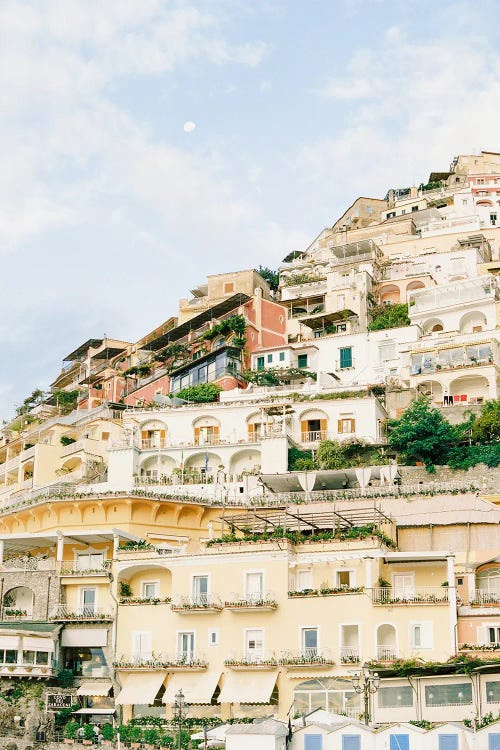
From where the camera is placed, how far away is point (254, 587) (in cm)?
3962

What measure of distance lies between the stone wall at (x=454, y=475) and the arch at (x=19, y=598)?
18909 mm

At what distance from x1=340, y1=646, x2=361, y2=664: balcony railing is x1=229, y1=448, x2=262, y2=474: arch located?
21991mm

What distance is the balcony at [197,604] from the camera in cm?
3931

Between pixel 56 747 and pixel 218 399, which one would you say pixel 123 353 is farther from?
pixel 56 747

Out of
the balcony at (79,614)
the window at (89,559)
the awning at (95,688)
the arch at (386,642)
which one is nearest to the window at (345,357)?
the window at (89,559)

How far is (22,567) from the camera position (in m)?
45.3

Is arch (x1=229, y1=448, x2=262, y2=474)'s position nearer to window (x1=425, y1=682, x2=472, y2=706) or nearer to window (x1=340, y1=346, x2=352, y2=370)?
window (x1=340, y1=346, x2=352, y2=370)

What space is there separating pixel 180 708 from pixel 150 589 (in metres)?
8.41

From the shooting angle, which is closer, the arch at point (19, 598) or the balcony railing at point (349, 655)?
the balcony railing at point (349, 655)

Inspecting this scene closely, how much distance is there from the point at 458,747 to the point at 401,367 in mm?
34866

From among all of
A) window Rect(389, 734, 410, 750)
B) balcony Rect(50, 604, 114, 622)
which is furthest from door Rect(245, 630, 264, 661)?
window Rect(389, 734, 410, 750)

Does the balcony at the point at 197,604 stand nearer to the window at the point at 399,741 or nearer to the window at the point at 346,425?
the window at the point at 399,741

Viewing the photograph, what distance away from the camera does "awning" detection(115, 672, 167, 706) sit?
39041mm

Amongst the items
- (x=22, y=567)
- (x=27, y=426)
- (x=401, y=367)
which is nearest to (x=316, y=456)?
(x=401, y=367)
